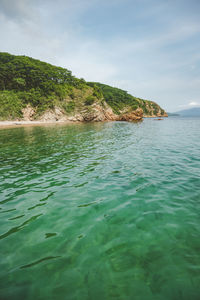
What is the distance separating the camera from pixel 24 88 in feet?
191

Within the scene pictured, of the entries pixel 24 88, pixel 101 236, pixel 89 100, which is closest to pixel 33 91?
pixel 24 88

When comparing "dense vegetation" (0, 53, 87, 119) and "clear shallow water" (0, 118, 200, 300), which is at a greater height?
"dense vegetation" (0, 53, 87, 119)

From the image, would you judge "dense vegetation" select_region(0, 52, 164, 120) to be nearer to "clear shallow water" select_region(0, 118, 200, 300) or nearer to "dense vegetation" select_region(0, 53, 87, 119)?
"dense vegetation" select_region(0, 53, 87, 119)

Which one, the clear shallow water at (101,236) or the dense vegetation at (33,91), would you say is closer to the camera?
the clear shallow water at (101,236)

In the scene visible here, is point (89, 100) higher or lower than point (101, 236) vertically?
higher

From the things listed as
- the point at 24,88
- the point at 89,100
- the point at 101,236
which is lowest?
the point at 101,236

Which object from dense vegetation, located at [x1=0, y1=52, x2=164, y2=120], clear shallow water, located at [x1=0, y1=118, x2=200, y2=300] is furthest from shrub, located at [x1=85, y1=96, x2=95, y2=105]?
clear shallow water, located at [x1=0, y1=118, x2=200, y2=300]

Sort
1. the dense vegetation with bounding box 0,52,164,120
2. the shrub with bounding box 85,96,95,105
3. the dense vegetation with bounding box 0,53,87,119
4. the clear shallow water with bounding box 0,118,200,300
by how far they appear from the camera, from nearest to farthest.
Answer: the clear shallow water with bounding box 0,118,200,300 → the dense vegetation with bounding box 0,53,87,119 → the dense vegetation with bounding box 0,52,164,120 → the shrub with bounding box 85,96,95,105

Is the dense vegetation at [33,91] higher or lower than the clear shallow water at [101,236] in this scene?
higher

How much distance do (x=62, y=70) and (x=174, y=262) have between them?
8597 cm

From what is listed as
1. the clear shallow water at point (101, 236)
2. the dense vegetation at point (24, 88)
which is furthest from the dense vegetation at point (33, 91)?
the clear shallow water at point (101, 236)

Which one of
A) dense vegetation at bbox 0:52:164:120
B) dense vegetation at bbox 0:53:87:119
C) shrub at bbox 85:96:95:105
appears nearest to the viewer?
dense vegetation at bbox 0:53:87:119

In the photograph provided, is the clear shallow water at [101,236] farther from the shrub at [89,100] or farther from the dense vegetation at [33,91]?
the shrub at [89,100]

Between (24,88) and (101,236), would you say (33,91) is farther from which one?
(101,236)
